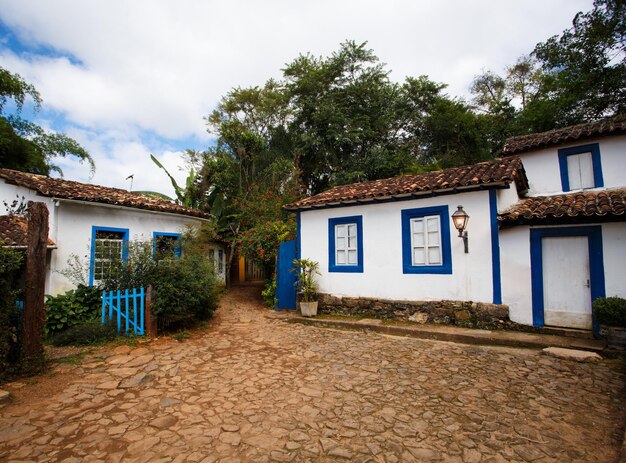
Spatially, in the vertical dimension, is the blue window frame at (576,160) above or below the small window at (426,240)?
above

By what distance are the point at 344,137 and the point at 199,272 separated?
1559 centimetres

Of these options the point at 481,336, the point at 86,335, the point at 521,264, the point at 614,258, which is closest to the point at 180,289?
the point at 86,335

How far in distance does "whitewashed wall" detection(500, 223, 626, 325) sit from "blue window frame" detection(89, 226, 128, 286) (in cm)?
919

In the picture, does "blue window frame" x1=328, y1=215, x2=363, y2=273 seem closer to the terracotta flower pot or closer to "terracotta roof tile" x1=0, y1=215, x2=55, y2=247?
the terracotta flower pot

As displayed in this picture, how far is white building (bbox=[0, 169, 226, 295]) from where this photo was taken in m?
9.41

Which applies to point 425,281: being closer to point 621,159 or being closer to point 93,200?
point 621,159

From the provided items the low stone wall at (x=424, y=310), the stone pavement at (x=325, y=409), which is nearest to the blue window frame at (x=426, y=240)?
the low stone wall at (x=424, y=310)

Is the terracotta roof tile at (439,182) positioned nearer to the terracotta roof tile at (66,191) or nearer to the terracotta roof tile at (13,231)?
the terracotta roof tile at (66,191)

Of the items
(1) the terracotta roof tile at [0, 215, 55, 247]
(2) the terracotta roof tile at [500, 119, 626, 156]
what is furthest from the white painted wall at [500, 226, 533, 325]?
(1) the terracotta roof tile at [0, 215, 55, 247]

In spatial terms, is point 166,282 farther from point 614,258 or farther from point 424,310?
point 614,258

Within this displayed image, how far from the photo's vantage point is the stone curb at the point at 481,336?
241 inches

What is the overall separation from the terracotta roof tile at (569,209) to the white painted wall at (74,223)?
1141cm

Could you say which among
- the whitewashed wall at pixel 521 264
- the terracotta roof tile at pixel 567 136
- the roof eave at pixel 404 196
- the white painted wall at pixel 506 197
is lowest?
the whitewashed wall at pixel 521 264

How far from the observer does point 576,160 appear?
1078 cm
